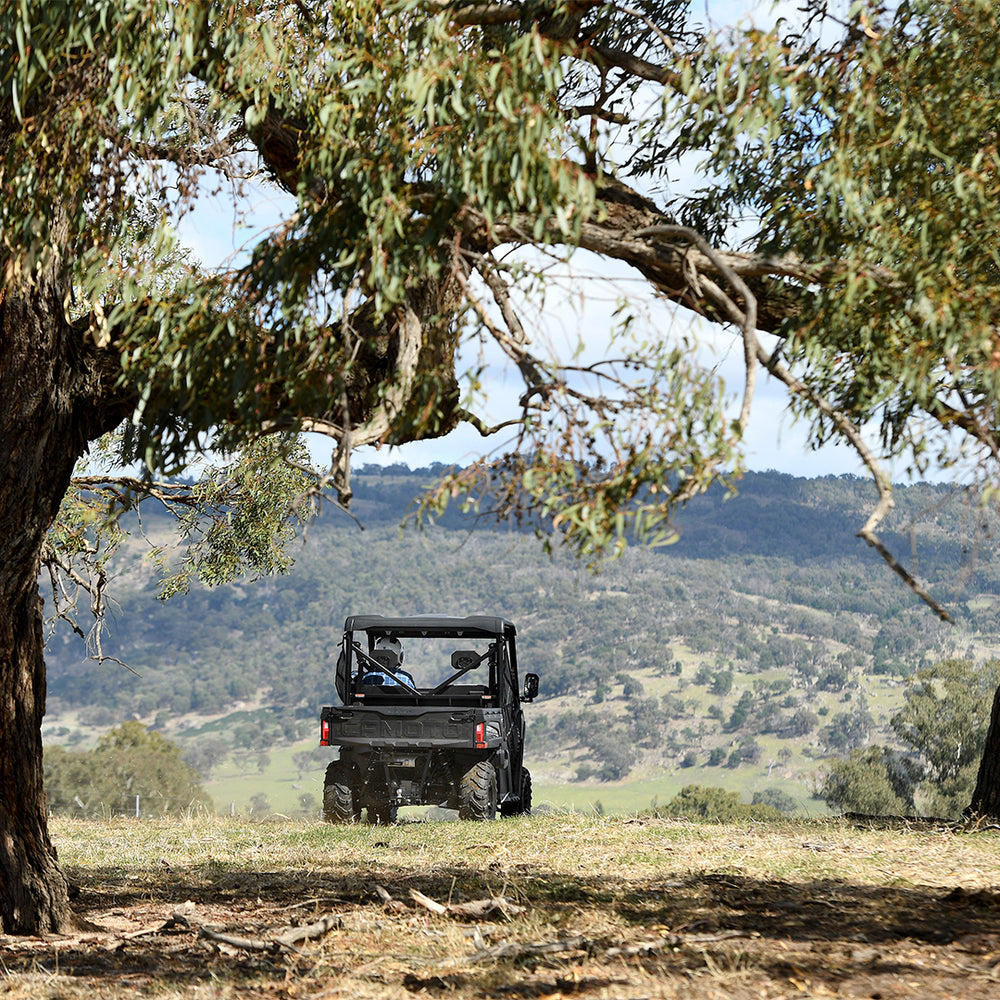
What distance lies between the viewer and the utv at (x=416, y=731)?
1300 cm

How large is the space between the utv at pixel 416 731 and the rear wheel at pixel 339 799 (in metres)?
0.01

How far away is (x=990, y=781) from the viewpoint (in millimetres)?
11383

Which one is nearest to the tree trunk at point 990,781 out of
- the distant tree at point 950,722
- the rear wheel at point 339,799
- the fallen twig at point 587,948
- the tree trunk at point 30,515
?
the fallen twig at point 587,948

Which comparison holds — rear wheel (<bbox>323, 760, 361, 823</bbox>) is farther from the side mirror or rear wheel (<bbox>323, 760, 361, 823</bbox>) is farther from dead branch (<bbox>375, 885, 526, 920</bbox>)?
dead branch (<bbox>375, 885, 526, 920</bbox>)

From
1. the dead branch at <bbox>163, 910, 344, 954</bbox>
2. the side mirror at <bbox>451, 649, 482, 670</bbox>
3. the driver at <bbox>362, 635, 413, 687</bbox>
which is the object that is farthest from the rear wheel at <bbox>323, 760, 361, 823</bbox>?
the dead branch at <bbox>163, 910, 344, 954</bbox>

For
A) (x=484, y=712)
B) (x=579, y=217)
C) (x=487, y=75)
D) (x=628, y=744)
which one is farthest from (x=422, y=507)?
(x=628, y=744)

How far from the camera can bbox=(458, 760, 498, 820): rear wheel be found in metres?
12.8

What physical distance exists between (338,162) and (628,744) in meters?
155

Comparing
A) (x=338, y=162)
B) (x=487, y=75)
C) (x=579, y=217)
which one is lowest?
(x=579, y=217)

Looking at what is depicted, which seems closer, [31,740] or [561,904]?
[31,740]

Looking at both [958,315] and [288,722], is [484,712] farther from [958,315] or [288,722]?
[288,722]

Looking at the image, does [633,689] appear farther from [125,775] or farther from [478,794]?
[478,794]

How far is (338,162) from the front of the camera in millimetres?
5156

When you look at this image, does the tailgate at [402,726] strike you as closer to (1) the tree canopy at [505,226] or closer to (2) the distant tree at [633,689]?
(1) the tree canopy at [505,226]
